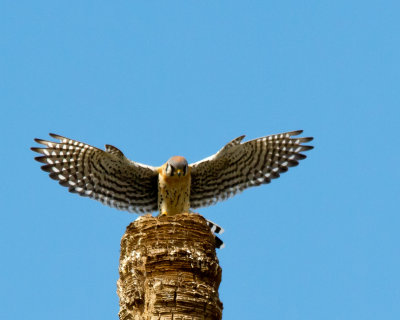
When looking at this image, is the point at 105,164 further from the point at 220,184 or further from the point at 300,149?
the point at 300,149

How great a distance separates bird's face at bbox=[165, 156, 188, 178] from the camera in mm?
11844

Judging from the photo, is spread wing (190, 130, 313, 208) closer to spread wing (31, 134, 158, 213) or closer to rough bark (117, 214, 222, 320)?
spread wing (31, 134, 158, 213)

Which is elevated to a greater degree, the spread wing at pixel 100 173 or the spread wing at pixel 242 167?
the spread wing at pixel 242 167

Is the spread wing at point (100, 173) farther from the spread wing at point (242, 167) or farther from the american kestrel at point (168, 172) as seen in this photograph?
the spread wing at point (242, 167)

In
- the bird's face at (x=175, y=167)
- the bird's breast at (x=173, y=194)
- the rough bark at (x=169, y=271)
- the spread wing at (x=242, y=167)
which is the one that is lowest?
the rough bark at (x=169, y=271)

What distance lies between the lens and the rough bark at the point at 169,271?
25.7 feet

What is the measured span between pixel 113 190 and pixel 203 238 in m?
4.11

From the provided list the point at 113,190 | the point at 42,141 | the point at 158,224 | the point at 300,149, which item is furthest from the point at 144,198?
the point at 158,224

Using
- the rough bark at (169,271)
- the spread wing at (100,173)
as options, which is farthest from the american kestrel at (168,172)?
the rough bark at (169,271)

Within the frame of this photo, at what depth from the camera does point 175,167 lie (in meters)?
11.9

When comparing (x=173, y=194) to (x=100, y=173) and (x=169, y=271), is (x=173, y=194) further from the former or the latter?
(x=169, y=271)

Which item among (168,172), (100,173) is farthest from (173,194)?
(100,173)

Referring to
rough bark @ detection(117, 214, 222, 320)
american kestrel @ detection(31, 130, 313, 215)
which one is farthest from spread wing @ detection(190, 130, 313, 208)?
rough bark @ detection(117, 214, 222, 320)

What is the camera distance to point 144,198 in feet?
40.8
